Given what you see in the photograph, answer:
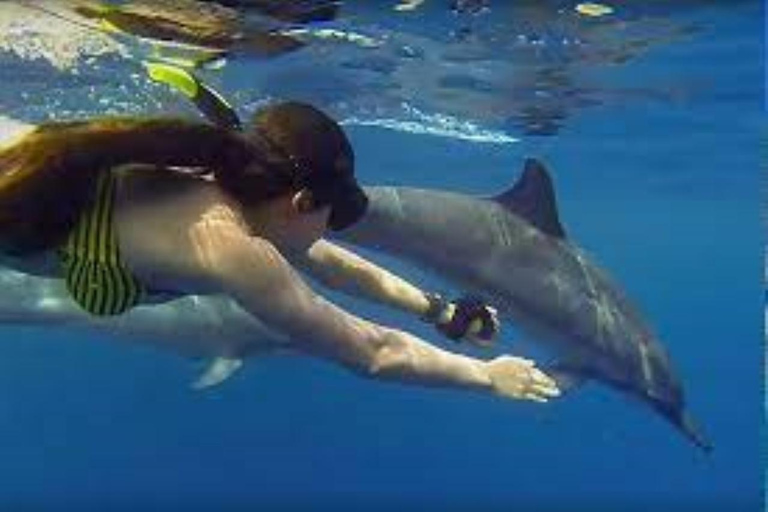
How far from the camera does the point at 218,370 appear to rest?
52.3 feet

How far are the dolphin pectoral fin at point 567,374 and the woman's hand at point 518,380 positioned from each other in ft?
18.8

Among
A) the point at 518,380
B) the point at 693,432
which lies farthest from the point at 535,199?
the point at 518,380

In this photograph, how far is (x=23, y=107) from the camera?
2112 cm

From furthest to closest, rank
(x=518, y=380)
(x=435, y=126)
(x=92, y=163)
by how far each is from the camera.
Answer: (x=435, y=126), (x=518, y=380), (x=92, y=163)

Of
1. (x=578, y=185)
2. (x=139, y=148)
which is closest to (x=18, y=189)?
(x=139, y=148)

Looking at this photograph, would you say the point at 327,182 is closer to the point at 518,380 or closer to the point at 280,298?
the point at 280,298

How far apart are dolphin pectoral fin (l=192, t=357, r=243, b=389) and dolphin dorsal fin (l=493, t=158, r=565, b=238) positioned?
4.86m

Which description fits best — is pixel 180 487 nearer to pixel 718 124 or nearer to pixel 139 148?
pixel 718 124

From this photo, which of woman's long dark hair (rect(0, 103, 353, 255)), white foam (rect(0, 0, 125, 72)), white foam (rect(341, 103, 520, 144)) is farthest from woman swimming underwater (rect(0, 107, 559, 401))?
white foam (rect(341, 103, 520, 144))

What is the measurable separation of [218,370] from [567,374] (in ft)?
16.2

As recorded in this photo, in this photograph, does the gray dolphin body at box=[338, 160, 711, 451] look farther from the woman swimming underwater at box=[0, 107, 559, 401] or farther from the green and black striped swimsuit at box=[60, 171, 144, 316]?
the green and black striped swimsuit at box=[60, 171, 144, 316]

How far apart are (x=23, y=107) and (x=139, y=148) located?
53.0 feet

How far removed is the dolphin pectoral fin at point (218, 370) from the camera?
15.7 meters

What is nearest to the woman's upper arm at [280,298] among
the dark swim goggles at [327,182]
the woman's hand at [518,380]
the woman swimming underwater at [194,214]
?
the woman swimming underwater at [194,214]
